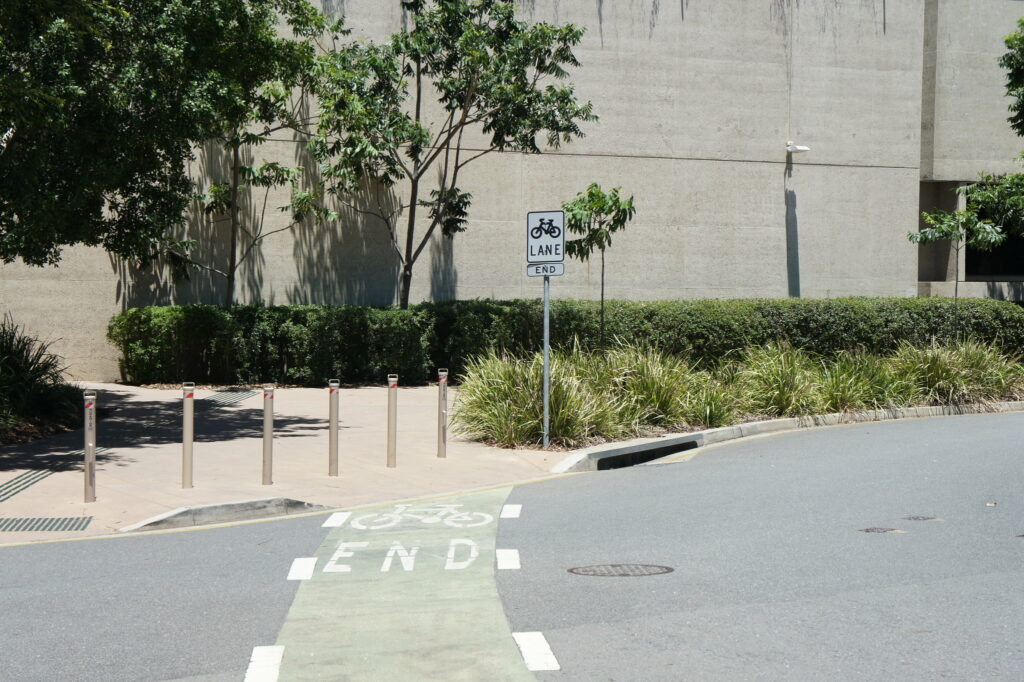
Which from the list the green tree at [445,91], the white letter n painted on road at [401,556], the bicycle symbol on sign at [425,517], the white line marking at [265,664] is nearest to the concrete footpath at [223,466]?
the bicycle symbol on sign at [425,517]

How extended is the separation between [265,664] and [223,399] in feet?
45.5

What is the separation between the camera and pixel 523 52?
20969 mm

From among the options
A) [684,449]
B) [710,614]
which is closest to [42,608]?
[710,614]

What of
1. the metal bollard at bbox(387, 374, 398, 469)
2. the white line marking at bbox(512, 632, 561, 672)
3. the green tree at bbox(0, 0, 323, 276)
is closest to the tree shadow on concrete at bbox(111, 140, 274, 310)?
the green tree at bbox(0, 0, 323, 276)

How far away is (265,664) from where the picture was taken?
5504 mm

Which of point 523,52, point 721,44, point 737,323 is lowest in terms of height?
point 737,323

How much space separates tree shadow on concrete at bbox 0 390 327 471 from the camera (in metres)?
12.5

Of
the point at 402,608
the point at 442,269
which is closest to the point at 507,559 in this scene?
the point at 402,608

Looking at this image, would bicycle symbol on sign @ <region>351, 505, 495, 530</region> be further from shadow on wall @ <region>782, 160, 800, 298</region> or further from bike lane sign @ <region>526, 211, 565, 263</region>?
shadow on wall @ <region>782, 160, 800, 298</region>

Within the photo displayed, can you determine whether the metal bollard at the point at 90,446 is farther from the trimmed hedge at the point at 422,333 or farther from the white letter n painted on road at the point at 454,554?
the trimmed hedge at the point at 422,333

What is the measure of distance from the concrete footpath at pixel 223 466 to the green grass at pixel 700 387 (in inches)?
27.6

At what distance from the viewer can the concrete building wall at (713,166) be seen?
2402cm

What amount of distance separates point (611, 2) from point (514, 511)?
18.8 metres

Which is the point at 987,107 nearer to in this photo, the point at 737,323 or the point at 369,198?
the point at 737,323
